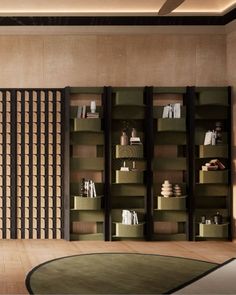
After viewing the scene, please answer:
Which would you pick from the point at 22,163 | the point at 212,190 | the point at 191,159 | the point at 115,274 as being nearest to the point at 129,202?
the point at 191,159

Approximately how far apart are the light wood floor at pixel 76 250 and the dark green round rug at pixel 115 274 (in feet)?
0.81

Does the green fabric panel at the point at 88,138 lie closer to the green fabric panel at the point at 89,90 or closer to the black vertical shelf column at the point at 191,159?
the green fabric panel at the point at 89,90

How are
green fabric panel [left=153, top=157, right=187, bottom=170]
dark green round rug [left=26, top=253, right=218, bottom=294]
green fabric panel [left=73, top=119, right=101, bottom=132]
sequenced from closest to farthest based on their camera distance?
dark green round rug [left=26, top=253, right=218, bottom=294]
green fabric panel [left=73, top=119, right=101, bottom=132]
green fabric panel [left=153, top=157, right=187, bottom=170]

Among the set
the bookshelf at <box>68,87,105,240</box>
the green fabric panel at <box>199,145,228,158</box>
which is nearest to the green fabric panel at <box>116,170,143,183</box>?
the bookshelf at <box>68,87,105,240</box>

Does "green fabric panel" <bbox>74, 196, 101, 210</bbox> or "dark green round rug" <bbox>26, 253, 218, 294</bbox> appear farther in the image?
"green fabric panel" <bbox>74, 196, 101, 210</bbox>

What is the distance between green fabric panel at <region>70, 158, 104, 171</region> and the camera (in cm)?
813

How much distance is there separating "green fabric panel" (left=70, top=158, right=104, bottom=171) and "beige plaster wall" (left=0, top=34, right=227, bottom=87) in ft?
3.95

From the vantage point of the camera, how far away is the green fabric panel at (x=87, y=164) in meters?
8.13

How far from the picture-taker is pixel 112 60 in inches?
327

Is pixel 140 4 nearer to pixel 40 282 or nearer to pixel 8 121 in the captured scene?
pixel 8 121

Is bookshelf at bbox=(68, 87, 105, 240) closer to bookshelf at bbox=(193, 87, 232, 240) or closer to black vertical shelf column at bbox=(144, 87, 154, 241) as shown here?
black vertical shelf column at bbox=(144, 87, 154, 241)

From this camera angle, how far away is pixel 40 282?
17.8ft

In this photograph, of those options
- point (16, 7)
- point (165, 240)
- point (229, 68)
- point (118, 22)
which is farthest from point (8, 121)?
point (229, 68)

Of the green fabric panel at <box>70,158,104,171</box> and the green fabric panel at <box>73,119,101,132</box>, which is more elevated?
the green fabric panel at <box>73,119,101,132</box>
